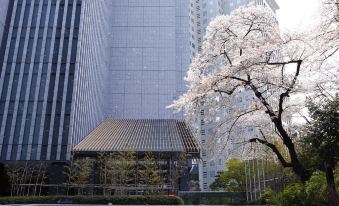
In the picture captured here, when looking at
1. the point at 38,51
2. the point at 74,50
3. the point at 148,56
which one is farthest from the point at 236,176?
the point at 38,51

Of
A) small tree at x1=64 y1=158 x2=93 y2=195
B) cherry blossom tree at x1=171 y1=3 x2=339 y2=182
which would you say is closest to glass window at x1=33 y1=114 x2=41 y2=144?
small tree at x1=64 y1=158 x2=93 y2=195

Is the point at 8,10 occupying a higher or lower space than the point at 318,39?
higher

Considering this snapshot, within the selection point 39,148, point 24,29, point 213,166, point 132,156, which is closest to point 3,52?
point 24,29

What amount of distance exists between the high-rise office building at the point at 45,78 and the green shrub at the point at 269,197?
2119 cm

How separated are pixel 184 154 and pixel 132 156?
4419 mm

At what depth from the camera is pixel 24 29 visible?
39.1 meters

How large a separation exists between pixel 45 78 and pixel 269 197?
27.8 meters

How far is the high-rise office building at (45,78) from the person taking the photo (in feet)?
115

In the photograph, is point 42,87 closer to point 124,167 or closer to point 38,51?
point 38,51

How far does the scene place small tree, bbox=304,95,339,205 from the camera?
1110cm

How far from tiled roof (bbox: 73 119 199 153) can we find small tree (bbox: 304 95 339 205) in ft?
59.8

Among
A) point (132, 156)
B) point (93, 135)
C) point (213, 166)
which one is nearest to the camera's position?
point (132, 156)

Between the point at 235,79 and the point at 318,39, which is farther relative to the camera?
the point at 235,79

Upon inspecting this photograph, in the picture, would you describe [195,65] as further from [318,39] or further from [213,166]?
[213,166]
